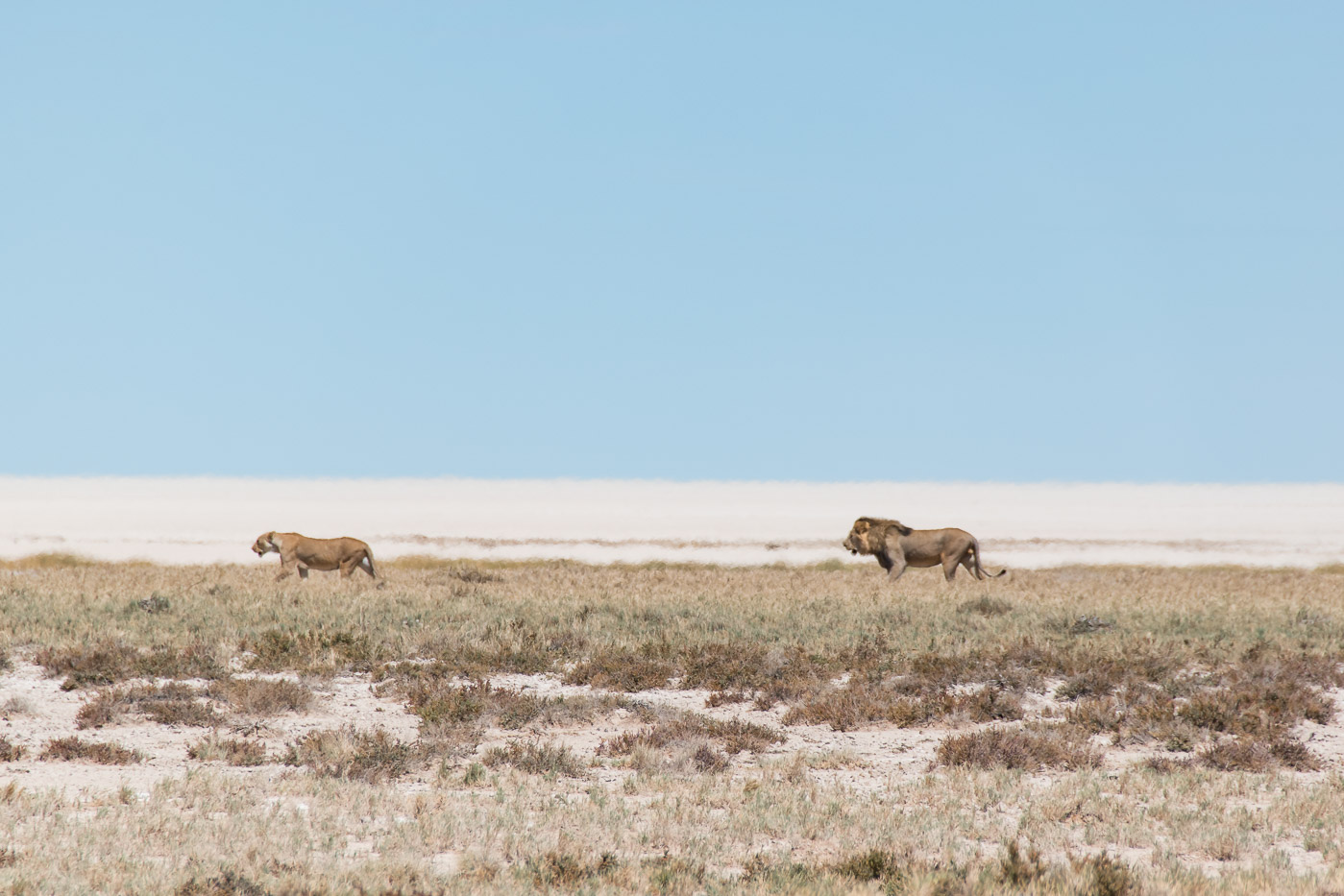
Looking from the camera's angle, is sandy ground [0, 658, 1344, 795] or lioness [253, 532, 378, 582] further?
lioness [253, 532, 378, 582]

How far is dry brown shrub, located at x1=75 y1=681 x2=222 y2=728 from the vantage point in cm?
1202

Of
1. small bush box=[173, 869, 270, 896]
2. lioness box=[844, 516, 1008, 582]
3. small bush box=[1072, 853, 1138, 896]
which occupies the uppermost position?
lioness box=[844, 516, 1008, 582]

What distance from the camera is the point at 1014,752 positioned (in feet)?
35.6

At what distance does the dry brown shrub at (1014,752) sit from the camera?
424 inches

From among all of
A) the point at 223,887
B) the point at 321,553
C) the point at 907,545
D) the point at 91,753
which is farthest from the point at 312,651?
the point at 907,545

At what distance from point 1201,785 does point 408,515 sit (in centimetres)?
7125

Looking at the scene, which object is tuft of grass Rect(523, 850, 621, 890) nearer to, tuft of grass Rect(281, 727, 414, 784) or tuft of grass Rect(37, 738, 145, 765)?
tuft of grass Rect(281, 727, 414, 784)

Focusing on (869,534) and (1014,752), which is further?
(869,534)

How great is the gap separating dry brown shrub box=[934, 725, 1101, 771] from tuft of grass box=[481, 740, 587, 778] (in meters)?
3.25

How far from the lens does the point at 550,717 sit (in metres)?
12.4

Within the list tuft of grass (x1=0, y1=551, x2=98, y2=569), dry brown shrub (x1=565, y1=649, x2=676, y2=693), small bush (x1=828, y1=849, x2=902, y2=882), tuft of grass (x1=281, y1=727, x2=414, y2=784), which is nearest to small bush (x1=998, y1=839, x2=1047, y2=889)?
small bush (x1=828, y1=849, x2=902, y2=882)

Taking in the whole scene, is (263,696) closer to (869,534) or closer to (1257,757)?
(1257,757)

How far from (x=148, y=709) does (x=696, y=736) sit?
5.58m

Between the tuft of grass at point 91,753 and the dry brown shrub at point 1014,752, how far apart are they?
23.3 ft
